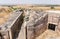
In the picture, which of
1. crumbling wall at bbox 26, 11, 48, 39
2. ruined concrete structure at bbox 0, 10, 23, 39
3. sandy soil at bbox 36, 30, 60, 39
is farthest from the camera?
sandy soil at bbox 36, 30, 60, 39

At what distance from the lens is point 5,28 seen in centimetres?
1256

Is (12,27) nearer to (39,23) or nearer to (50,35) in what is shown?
(39,23)

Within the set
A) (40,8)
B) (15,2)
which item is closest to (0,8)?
(15,2)

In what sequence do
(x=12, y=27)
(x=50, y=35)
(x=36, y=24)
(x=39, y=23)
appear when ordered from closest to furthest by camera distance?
1. (x=12, y=27)
2. (x=36, y=24)
3. (x=39, y=23)
4. (x=50, y=35)

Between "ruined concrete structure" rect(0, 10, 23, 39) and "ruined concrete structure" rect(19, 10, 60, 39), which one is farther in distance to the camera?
"ruined concrete structure" rect(19, 10, 60, 39)

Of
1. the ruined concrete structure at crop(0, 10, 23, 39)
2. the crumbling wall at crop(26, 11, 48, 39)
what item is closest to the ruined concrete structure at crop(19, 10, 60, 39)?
the crumbling wall at crop(26, 11, 48, 39)

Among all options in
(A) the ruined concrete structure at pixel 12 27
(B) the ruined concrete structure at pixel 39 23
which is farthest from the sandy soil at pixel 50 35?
(A) the ruined concrete structure at pixel 12 27

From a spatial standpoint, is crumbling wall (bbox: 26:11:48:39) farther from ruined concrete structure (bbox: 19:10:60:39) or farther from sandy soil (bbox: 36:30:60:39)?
sandy soil (bbox: 36:30:60:39)

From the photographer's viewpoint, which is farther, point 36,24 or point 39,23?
point 39,23

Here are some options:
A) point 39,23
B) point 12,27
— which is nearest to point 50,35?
point 39,23

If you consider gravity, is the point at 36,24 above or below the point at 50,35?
above

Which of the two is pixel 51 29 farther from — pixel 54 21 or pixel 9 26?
pixel 9 26

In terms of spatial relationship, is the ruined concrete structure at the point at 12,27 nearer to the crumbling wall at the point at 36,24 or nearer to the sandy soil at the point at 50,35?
the crumbling wall at the point at 36,24

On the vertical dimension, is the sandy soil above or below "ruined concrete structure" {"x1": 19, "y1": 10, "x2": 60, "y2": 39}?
below
